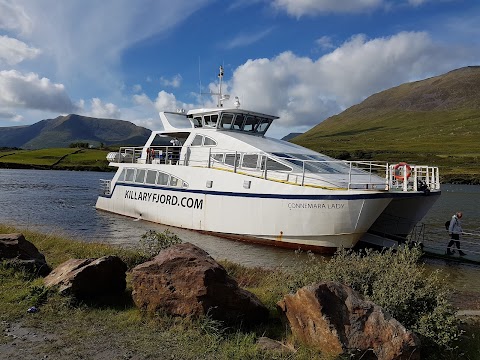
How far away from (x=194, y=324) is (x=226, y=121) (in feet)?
53.3

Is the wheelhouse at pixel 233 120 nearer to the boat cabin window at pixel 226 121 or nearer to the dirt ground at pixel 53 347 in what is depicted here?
the boat cabin window at pixel 226 121

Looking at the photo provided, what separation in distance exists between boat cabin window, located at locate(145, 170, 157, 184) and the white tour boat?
57 millimetres

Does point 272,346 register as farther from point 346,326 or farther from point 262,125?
point 262,125

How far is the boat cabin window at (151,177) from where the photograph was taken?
23016 mm

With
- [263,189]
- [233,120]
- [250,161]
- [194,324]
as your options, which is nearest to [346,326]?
[194,324]

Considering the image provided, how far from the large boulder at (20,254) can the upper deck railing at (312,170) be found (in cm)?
998

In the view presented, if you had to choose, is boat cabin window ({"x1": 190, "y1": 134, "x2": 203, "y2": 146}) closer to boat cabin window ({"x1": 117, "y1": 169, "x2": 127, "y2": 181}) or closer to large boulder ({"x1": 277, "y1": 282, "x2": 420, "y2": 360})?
boat cabin window ({"x1": 117, "y1": 169, "x2": 127, "y2": 181})

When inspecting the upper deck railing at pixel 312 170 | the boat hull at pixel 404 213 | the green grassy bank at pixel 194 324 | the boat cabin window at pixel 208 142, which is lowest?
the green grassy bank at pixel 194 324

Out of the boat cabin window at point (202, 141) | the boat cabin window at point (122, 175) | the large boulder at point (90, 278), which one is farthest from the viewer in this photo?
the boat cabin window at point (122, 175)

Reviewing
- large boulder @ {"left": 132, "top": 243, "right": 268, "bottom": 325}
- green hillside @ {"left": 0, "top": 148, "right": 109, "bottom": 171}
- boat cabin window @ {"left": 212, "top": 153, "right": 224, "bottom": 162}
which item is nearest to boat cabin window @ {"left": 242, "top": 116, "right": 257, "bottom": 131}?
boat cabin window @ {"left": 212, "top": 153, "right": 224, "bottom": 162}

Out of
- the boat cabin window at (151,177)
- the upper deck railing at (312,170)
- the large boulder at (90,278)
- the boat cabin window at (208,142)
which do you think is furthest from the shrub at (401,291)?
the boat cabin window at (151,177)

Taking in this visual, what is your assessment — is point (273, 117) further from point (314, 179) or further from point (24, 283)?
point (24, 283)

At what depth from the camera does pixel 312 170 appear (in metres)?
18.0

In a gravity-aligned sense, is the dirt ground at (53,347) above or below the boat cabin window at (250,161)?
below
